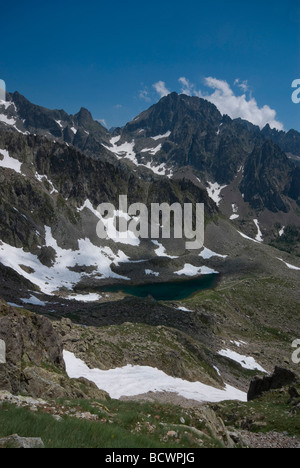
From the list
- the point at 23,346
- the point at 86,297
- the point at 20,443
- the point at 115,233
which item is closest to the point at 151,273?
the point at 115,233

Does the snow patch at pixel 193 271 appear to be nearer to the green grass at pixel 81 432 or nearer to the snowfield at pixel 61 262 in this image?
the snowfield at pixel 61 262

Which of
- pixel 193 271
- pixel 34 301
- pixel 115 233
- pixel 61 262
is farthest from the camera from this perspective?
pixel 115 233

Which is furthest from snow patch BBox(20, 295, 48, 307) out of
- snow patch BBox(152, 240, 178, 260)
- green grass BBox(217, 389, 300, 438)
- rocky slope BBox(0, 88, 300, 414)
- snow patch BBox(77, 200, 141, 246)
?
snow patch BBox(152, 240, 178, 260)

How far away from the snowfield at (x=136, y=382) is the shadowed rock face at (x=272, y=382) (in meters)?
3.40

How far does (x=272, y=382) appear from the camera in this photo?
3000 centimetres

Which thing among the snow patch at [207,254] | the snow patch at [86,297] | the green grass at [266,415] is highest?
the green grass at [266,415]

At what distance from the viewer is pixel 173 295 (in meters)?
126

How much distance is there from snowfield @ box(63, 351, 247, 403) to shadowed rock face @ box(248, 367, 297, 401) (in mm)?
3403

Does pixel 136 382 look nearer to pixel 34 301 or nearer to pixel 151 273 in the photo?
pixel 34 301

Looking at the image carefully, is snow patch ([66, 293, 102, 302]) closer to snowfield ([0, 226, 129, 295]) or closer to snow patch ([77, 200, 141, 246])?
snowfield ([0, 226, 129, 295])

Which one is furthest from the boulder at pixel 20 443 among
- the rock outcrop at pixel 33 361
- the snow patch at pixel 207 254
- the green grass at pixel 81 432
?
the snow patch at pixel 207 254

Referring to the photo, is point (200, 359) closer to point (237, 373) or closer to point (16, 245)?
point (237, 373)

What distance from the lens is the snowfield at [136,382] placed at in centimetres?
2822

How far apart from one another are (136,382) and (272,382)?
13.7 metres
